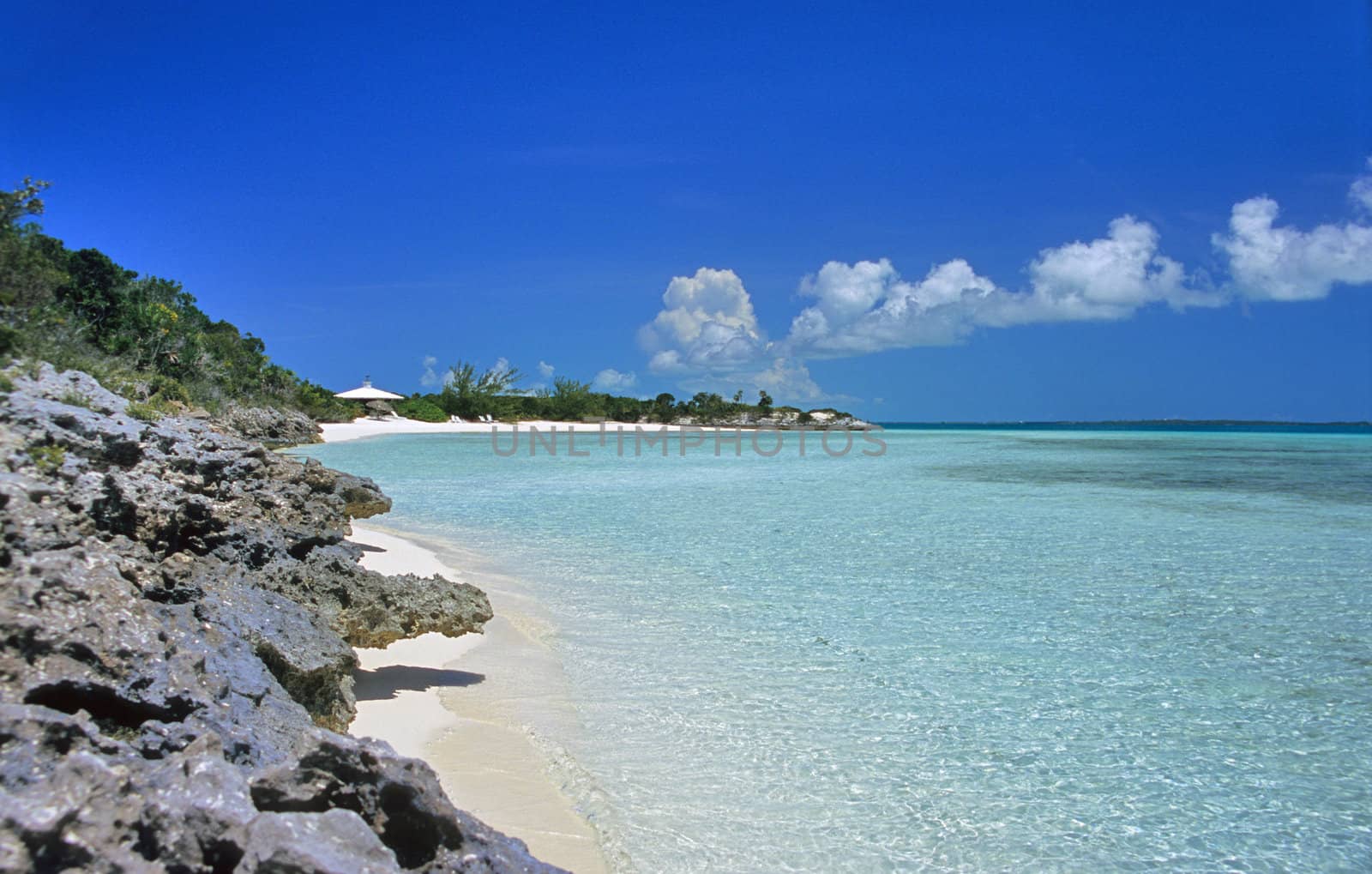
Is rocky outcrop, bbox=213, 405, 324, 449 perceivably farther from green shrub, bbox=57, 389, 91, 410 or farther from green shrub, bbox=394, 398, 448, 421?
green shrub, bbox=57, 389, 91, 410

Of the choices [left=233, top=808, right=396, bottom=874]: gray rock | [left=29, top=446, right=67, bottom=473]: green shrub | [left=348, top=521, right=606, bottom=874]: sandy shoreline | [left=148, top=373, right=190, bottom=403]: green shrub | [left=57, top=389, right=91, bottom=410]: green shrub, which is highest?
[left=148, top=373, right=190, bottom=403]: green shrub

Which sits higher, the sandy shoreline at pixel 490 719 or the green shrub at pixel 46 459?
the green shrub at pixel 46 459

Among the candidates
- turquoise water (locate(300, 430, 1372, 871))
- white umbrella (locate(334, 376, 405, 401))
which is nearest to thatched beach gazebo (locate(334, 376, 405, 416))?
white umbrella (locate(334, 376, 405, 401))

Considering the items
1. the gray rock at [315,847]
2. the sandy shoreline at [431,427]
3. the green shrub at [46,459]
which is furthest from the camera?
the sandy shoreline at [431,427]

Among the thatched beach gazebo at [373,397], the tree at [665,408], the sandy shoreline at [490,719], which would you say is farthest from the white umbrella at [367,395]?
the sandy shoreline at [490,719]

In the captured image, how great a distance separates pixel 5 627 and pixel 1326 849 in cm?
412

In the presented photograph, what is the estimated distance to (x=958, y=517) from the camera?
457 inches

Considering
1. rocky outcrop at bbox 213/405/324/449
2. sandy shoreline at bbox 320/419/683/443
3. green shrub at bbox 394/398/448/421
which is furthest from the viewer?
green shrub at bbox 394/398/448/421

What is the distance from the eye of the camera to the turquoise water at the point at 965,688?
295 centimetres

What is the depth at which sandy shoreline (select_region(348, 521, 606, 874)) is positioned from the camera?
2973 mm

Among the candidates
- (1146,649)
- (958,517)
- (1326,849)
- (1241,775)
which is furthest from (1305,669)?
(958,517)

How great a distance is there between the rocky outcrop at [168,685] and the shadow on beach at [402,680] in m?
0.24

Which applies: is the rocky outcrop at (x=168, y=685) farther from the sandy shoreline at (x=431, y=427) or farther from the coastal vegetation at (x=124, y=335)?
the sandy shoreline at (x=431, y=427)

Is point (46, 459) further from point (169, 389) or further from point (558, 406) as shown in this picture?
point (558, 406)
